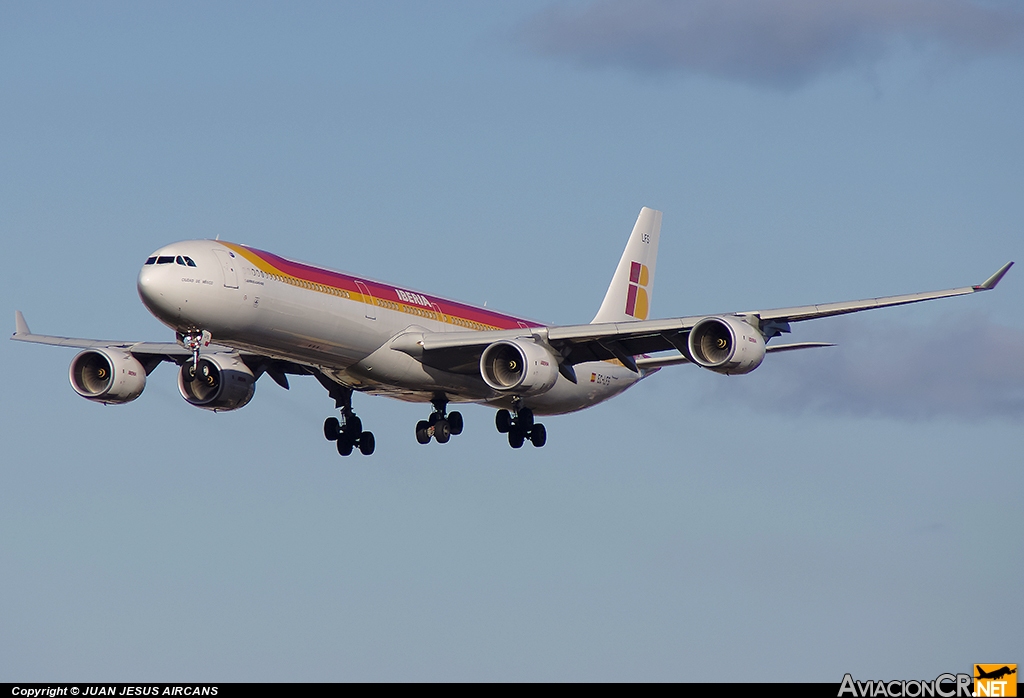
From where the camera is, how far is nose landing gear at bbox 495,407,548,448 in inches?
2276

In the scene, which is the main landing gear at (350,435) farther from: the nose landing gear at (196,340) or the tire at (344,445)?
the nose landing gear at (196,340)

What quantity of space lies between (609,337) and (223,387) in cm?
1351

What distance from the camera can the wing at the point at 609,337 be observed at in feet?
163

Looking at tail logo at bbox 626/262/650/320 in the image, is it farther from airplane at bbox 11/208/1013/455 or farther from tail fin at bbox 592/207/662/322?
airplane at bbox 11/208/1013/455

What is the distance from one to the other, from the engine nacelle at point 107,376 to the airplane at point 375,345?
5 centimetres

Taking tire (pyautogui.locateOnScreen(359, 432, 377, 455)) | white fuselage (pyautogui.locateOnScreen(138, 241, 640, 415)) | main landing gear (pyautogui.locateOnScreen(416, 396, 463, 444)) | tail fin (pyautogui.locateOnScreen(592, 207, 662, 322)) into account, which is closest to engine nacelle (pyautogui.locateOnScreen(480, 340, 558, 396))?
white fuselage (pyautogui.locateOnScreen(138, 241, 640, 415))

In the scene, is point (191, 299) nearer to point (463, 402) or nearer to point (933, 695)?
point (463, 402)

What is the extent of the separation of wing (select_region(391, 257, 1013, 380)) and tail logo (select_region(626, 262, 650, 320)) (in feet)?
37.2

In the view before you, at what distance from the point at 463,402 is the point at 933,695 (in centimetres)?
2723

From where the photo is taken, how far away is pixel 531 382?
5116 centimetres

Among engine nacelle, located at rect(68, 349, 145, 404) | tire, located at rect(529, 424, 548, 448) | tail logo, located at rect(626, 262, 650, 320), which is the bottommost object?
tire, located at rect(529, 424, 548, 448)

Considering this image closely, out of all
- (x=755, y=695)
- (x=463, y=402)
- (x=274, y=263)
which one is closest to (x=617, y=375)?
(x=463, y=402)

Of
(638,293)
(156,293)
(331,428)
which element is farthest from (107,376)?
(638,293)

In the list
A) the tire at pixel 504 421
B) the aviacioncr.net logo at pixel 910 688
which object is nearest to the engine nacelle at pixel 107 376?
the tire at pixel 504 421
